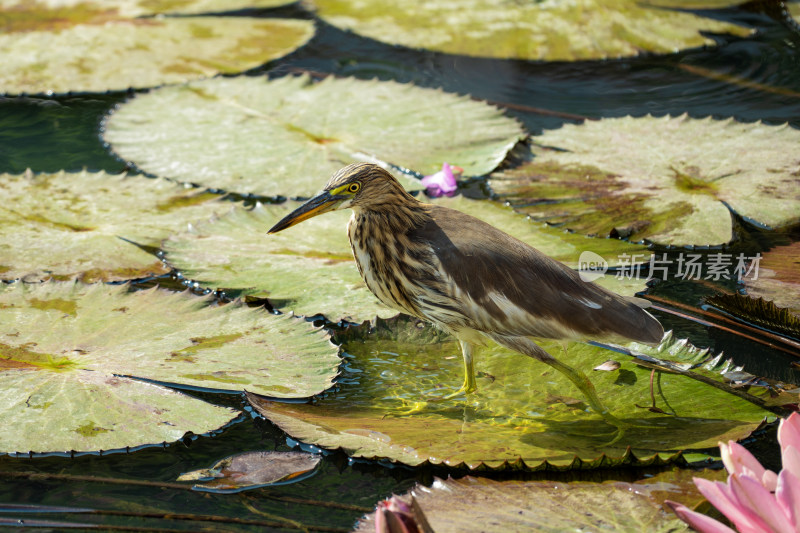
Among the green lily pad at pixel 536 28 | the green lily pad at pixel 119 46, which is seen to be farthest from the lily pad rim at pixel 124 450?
the green lily pad at pixel 536 28

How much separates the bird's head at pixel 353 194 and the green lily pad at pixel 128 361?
1.75ft

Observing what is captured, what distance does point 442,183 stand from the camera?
460 centimetres

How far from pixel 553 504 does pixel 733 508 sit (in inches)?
27.0

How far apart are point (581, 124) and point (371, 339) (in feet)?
8.31

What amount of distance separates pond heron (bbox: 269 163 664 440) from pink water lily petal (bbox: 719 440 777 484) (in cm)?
88

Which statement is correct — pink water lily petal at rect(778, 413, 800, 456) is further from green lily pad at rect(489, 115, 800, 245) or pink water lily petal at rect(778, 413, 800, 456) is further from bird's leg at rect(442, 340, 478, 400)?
green lily pad at rect(489, 115, 800, 245)

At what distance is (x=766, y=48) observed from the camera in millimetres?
6465

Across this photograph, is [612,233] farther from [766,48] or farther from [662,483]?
[766,48]

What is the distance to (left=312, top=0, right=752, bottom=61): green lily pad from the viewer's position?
645 cm

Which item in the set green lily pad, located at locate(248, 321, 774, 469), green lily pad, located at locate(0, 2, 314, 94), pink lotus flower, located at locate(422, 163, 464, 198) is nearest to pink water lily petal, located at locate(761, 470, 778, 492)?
green lily pad, located at locate(248, 321, 774, 469)

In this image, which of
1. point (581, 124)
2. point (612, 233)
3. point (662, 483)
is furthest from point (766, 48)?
→ point (662, 483)

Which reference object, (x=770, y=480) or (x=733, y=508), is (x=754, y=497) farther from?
(x=770, y=480)

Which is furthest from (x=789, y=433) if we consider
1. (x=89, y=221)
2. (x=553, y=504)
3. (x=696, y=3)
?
(x=696, y=3)

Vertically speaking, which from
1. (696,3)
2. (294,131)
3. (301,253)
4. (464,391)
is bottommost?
(464,391)
